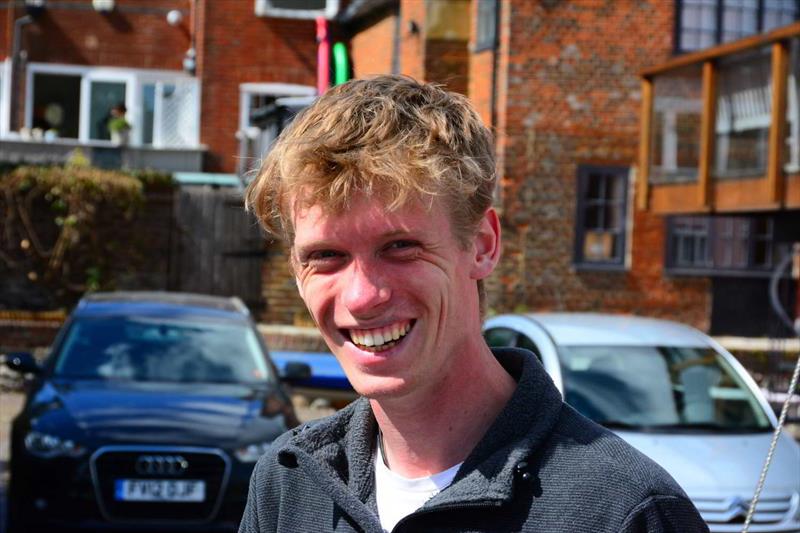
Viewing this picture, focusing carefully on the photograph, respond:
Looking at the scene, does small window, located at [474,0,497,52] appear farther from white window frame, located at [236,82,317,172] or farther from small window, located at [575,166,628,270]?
white window frame, located at [236,82,317,172]

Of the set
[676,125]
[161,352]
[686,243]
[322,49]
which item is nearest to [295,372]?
[161,352]

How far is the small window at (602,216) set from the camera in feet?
64.3

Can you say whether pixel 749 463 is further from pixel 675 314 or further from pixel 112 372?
pixel 675 314

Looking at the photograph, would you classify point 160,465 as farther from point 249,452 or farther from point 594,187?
point 594,187

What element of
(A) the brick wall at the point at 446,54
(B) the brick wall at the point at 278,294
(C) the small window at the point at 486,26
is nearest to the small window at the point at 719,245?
(C) the small window at the point at 486,26

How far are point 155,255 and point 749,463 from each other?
1589 cm

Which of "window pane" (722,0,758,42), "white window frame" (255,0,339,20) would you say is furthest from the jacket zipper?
"white window frame" (255,0,339,20)

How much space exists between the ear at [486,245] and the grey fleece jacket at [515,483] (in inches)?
7.5

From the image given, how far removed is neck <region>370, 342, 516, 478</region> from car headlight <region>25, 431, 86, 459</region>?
592 centimetres

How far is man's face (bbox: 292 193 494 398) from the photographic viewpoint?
2.05m

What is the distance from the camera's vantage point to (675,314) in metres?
19.9

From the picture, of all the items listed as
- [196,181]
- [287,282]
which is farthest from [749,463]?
[196,181]

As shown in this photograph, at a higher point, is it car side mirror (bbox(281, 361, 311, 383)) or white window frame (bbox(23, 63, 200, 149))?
white window frame (bbox(23, 63, 200, 149))

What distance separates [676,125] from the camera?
1544cm
